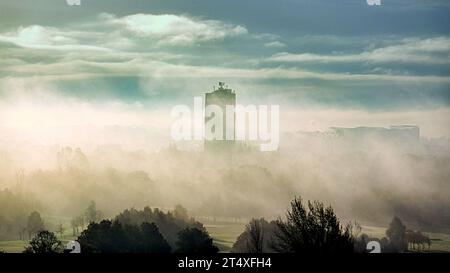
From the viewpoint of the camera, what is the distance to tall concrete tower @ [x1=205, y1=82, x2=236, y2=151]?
40.8ft

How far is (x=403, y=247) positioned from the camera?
1209 centimetres

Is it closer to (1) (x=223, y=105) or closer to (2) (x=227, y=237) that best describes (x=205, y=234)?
(2) (x=227, y=237)

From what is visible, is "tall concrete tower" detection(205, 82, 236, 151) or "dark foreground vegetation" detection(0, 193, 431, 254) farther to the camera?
"tall concrete tower" detection(205, 82, 236, 151)

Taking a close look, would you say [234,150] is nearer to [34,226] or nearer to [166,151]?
[166,151]

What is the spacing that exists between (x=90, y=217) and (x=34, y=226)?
3.86ft

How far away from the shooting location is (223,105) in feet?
41.5

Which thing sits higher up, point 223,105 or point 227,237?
point 223,105

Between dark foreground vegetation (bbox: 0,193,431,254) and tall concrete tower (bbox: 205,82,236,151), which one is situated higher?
tall concrete tower (bbox: 205,82,236,151)

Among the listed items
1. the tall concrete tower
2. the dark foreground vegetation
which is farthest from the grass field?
the tall concrete tower

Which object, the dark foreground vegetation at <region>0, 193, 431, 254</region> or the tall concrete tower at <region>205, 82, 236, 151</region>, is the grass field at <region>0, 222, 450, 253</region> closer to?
the dark foreground vegetation at <region>0, 193, 431, 254</region>

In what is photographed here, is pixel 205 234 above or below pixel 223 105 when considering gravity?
below

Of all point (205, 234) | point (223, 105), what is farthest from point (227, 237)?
point (223, 105)

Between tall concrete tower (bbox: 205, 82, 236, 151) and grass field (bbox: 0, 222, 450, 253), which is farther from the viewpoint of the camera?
tall concrete tower (bbox: 205, 82, 236, 151)
